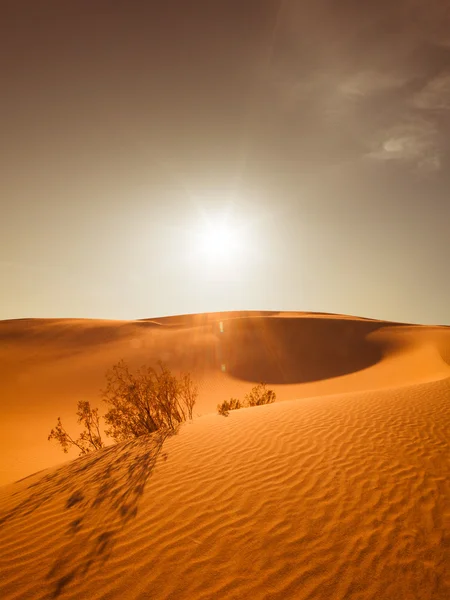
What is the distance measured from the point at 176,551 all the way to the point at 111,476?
7.06 feet

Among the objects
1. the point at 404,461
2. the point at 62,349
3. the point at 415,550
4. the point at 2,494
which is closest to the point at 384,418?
the point at 404,461

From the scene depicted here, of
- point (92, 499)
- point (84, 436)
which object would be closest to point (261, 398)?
point (84, 436)

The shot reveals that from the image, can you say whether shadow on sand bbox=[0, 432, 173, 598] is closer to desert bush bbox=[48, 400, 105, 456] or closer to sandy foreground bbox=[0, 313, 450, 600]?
sandy foreground bbox=[0, 313, 450, 600]

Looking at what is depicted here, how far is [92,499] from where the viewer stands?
168 inches

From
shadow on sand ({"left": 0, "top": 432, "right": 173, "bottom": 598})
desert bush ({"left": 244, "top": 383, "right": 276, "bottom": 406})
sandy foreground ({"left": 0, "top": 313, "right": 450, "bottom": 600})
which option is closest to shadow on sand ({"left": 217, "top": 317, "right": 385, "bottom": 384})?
desert bush ({"left": 244, "top": 383, "right": 276, "bottom": 406})

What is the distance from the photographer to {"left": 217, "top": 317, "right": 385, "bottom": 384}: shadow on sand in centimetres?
2017

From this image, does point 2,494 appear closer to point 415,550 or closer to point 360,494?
point 360,494

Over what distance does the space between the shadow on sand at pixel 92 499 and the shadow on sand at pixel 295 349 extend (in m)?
14.1

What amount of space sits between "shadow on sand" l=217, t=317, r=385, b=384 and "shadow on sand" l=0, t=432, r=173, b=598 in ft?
46.4

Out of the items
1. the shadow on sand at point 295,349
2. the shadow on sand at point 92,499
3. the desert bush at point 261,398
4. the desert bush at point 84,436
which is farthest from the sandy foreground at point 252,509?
the shadow on sand at point 295,349

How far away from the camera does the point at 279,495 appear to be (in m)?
4.14

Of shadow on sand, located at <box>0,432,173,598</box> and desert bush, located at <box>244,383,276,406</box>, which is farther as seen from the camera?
desert bush, located at <box>244,383,276,406</box>

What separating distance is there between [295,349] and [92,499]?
21.3 meters

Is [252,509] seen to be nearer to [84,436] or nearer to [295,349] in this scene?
[84,436]
